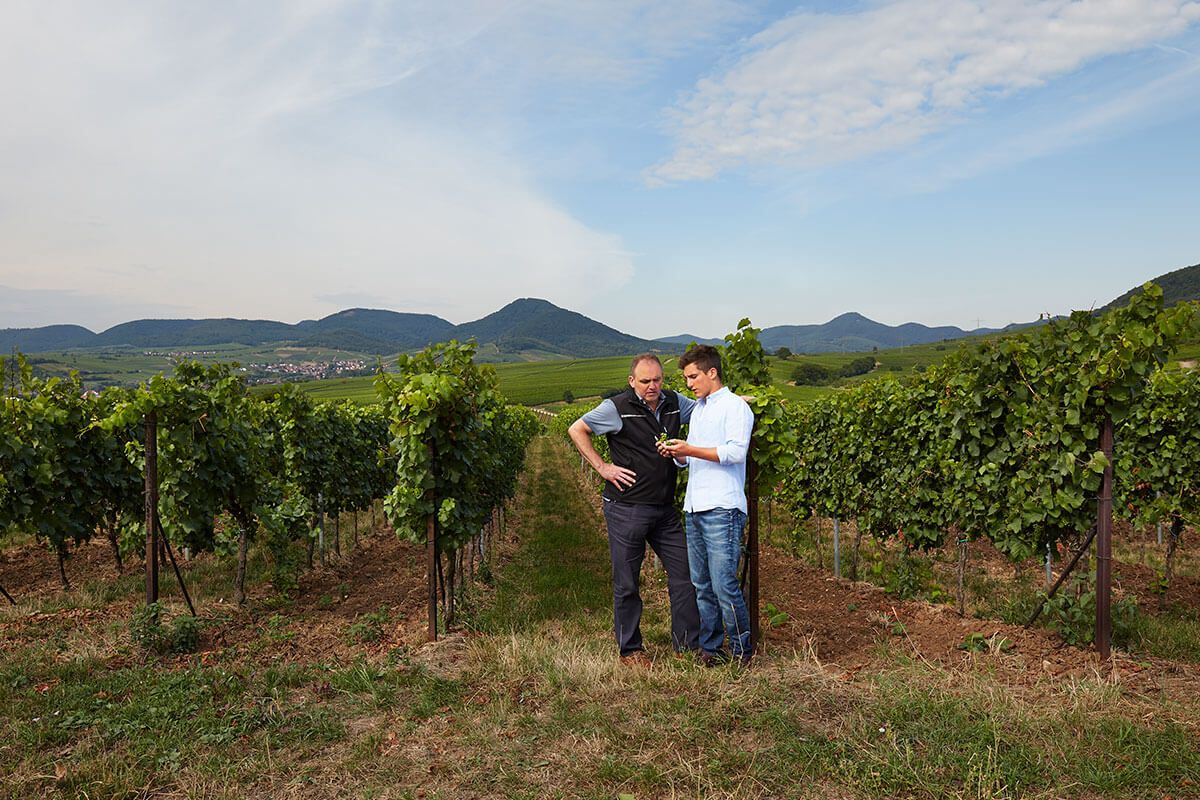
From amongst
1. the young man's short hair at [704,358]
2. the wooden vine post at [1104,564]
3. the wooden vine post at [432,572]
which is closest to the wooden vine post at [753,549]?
the young man's short hair at [704,358]

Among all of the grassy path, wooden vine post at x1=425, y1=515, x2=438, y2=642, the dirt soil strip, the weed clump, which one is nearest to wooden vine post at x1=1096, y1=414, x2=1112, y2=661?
the dirt soil strip

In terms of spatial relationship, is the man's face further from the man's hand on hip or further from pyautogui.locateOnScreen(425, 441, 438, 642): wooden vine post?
pyautogui.locateOnScreen(425, 441, 438, 642): wooden vine post

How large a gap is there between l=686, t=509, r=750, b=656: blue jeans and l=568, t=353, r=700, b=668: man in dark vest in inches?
6.7

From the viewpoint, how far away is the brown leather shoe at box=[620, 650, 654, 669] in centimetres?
428

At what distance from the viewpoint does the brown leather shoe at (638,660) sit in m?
4.28

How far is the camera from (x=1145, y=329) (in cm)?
445

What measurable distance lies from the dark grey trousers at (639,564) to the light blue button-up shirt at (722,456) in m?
0.37

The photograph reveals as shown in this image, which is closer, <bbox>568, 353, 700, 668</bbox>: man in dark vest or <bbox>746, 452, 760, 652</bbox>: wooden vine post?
<bbox>568, 353, 700, 668</bbox>: man in dark vest

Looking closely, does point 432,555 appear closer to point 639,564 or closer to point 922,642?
point 639,564

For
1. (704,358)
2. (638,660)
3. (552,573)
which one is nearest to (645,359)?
(704,358)

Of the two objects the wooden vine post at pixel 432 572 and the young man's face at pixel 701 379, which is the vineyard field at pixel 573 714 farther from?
the young man's face at pixel 701 379

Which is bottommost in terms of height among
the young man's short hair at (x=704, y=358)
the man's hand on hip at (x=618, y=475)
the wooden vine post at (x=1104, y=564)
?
the wooden vine post at (x=1104, y=564)

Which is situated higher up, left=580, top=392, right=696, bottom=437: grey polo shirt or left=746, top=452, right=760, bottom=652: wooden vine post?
left=580, top=392, right=696, bottom=437: grey polo shirt

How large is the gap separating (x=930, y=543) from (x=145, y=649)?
8.10 metres
